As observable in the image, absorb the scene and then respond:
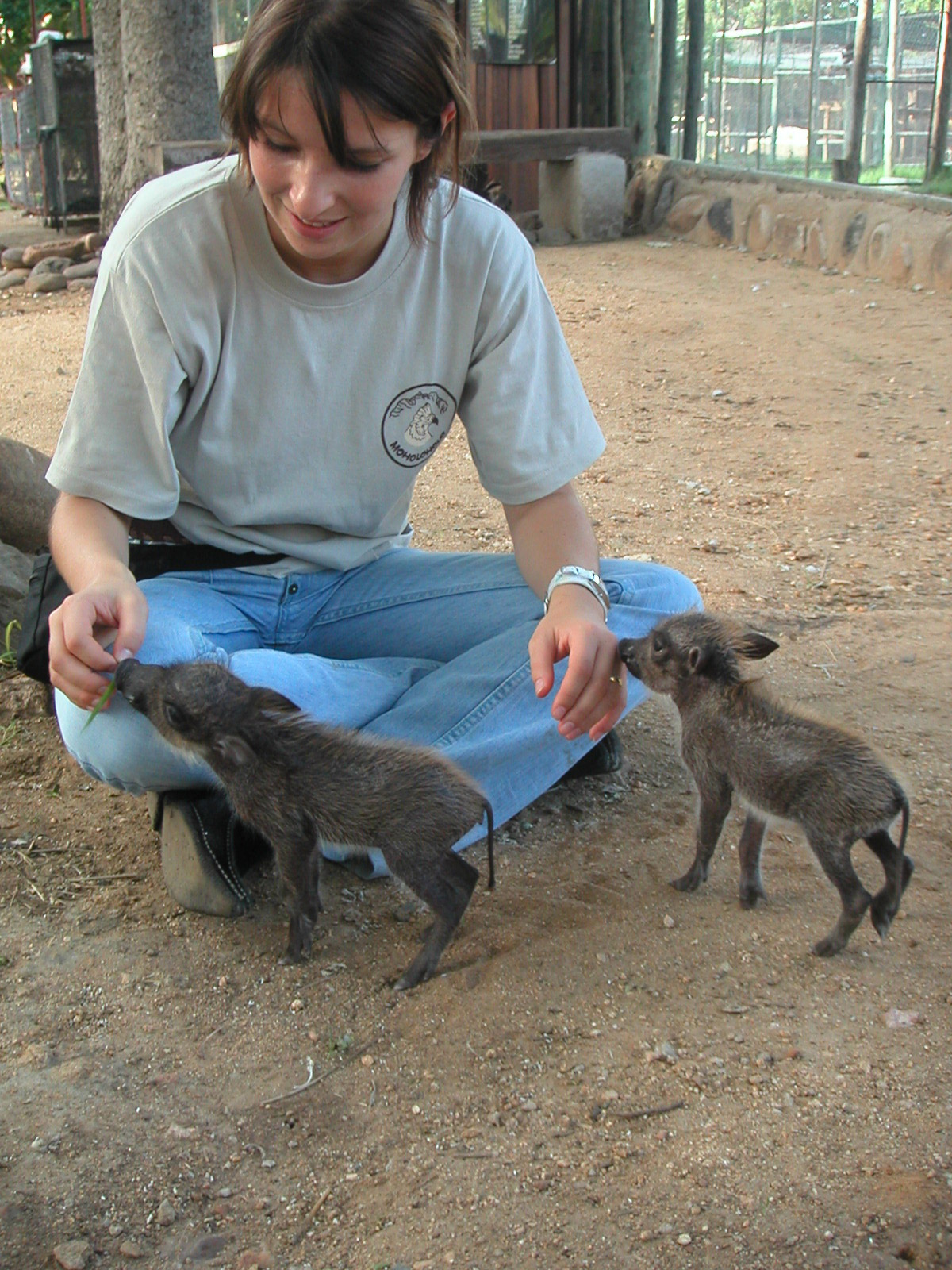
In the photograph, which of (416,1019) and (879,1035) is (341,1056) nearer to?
(416,1019)

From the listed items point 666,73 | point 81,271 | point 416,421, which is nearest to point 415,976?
point 416,421

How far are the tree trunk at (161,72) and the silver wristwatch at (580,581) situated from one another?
9.10 meters

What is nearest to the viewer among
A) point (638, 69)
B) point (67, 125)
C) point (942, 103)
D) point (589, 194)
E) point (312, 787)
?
point (312, 787)

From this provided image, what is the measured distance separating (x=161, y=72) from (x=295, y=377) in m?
8.84

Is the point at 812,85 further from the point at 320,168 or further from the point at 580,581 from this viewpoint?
the point at 320,168

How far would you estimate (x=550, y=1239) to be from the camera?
2176mm

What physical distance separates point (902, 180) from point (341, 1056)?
925 cm

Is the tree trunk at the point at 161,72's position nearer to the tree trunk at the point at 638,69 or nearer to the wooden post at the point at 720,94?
the tree trunk at the point at 638,69

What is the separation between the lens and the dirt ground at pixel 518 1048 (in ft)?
7.24

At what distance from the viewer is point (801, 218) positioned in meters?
10.2

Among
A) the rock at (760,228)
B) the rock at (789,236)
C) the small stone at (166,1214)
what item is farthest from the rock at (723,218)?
the small stone at (166,1214)

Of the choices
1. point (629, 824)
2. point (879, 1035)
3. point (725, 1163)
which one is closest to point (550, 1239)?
point (725, 1163)

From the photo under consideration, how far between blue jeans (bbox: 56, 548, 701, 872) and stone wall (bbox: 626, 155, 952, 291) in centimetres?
662

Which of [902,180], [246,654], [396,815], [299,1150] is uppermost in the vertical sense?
[902,180]
